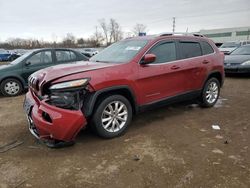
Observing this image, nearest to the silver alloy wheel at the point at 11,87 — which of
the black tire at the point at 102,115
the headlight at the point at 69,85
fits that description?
the headlight at the point at 69,85

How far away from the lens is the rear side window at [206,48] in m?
5.78

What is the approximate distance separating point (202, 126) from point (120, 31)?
86497mm

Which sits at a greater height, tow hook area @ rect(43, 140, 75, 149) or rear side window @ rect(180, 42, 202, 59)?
rear side window @ rect(180, 42, 202, 59)

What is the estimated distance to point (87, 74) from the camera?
12.3 ft

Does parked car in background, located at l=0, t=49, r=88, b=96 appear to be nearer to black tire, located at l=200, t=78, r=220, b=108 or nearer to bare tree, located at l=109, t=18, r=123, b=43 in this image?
black tire, located at l=200, t=78, r=220, b=108

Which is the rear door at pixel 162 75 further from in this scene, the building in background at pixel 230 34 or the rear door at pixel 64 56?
the building in background at pixel 230 34

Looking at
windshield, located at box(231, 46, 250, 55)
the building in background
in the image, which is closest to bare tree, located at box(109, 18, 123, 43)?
the building in background

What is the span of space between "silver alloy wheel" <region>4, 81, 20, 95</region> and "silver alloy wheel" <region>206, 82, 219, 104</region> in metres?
5.86

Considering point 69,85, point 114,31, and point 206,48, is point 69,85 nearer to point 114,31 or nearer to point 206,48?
point 206,48

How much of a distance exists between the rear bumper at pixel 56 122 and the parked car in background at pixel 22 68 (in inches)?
185

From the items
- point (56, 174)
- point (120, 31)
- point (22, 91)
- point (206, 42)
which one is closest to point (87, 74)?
point (56, 174)

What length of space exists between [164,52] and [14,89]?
17.6 ft

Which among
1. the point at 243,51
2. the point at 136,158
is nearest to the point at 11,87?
the point at 136,158

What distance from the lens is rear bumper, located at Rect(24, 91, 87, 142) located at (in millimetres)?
3473
